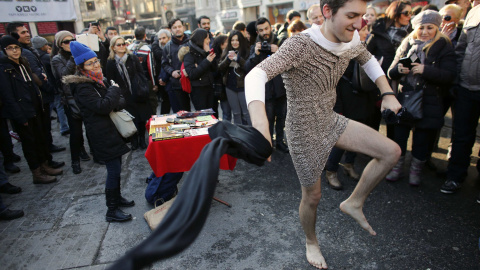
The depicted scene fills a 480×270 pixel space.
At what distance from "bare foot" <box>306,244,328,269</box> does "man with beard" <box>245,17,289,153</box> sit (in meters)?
2.58

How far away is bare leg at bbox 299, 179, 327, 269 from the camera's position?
239 centimetres

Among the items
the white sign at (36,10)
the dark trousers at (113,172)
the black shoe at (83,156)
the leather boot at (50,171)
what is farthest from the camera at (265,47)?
the white sign at (36,10)

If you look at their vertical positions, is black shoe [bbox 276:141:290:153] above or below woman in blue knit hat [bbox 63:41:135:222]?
below

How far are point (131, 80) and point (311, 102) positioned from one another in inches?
157

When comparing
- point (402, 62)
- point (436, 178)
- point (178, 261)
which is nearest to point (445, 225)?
point (436, 178)

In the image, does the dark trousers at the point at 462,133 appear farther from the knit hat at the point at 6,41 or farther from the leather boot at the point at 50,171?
the knit hat at the point at 6,41

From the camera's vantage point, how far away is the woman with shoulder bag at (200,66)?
520cm

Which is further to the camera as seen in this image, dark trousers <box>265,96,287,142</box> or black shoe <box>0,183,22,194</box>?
dark trousers <box>265,96,287,142</box>

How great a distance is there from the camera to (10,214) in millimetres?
3600

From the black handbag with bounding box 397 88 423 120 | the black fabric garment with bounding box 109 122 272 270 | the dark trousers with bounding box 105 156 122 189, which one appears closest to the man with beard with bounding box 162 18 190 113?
the dark trousers with bounding box 105 156 122 189

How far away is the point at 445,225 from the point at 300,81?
2.20 m

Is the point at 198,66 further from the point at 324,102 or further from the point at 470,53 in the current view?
the point at 470,53

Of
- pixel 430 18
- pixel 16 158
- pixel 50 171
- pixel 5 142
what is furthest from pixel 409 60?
pixel 16 158

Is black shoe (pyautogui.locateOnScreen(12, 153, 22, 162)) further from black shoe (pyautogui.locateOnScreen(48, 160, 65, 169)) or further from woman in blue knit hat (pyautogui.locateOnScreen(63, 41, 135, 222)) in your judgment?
woman in blue knit hat (pyautogui.locateOnScreen(63, 41, 135, 222))
